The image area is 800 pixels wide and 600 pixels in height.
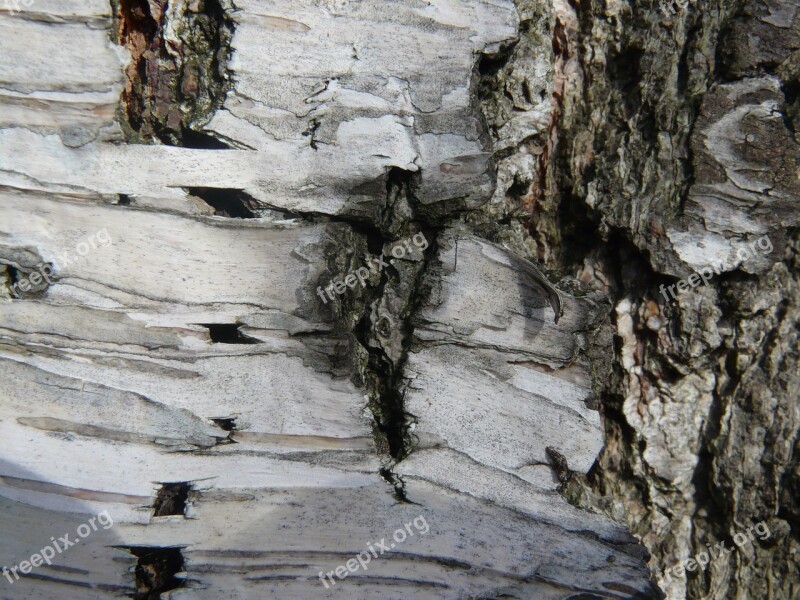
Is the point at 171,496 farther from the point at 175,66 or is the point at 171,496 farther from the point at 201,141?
the point at 175,66

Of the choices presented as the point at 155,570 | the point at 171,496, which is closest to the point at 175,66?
the point at 171,496

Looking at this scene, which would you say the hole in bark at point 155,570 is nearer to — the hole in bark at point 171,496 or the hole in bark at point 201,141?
the hole in bark at point 171,496

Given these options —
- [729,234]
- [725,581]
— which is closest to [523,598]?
[725,581]

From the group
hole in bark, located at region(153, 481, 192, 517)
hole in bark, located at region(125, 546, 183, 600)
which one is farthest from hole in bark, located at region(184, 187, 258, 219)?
hole in bark, located at region(125, 546, 183, 600)

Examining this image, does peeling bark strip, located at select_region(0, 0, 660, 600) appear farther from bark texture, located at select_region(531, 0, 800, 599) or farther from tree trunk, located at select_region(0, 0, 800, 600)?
bark texture, located at select_region(531, 0, 800, 599)

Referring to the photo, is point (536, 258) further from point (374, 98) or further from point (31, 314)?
point (31, 314)

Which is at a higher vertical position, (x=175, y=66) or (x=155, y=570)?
(x=175, y=66)
